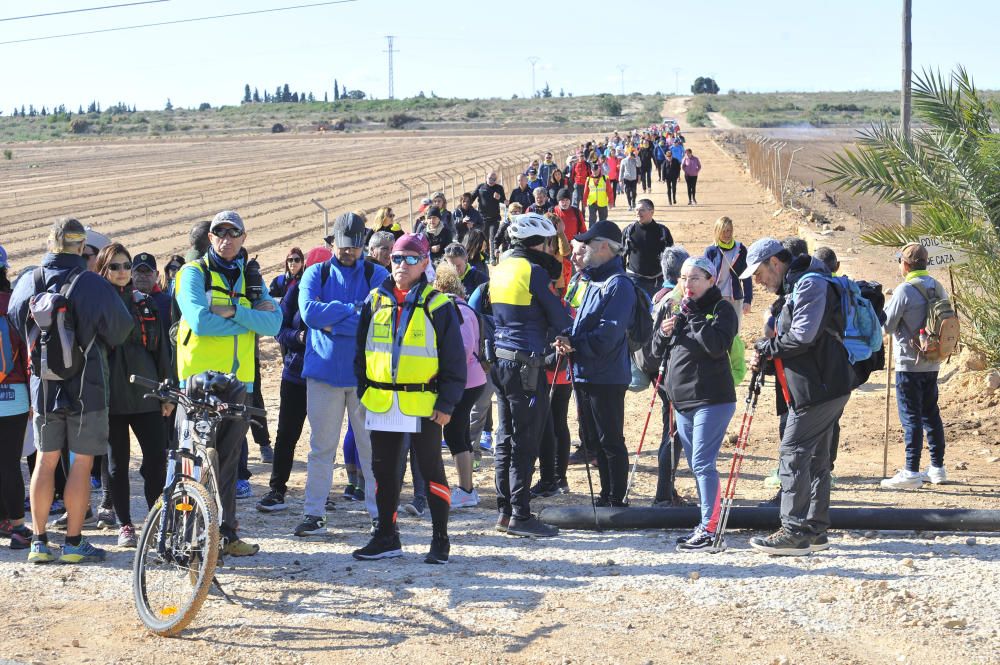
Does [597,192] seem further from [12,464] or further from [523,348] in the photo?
[12,464]

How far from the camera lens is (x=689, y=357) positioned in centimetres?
711

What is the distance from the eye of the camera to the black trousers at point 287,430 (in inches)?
328

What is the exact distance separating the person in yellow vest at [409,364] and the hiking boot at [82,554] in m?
1.76

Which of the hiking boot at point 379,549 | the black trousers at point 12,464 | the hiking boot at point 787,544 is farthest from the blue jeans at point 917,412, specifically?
the black trousers at point 12,464

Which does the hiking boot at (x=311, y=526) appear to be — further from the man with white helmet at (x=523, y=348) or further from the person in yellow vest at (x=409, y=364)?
the man with white helmet at (x=523, y=348)

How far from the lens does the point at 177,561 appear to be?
602cm

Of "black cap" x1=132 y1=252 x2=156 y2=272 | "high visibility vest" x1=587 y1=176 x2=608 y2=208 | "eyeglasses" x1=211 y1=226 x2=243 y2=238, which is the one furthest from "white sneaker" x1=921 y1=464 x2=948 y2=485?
"high visibility vest" x1=587 y1=176 x2=608 y2=208

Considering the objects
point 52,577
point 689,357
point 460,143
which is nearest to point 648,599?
point 689,357

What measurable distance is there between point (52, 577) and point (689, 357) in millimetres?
3933

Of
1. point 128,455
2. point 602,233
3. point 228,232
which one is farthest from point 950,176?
point 128,455

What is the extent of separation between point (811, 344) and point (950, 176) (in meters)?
5.16

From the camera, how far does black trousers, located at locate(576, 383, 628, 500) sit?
7895 millimetres

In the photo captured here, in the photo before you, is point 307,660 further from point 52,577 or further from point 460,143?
point 460,143

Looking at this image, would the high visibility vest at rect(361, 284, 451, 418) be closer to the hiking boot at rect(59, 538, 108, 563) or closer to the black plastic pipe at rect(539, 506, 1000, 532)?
the black plastic pipe at rect(539, 506, 1000, 532)
